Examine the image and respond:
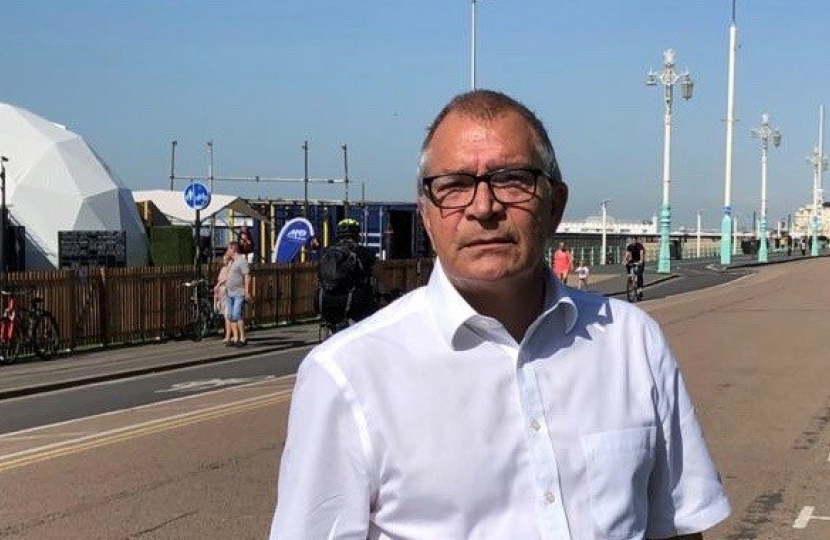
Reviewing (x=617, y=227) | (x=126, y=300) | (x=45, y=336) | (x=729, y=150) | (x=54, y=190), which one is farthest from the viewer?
(x=617, y=227)

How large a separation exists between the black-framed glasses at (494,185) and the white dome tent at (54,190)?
3404 cm

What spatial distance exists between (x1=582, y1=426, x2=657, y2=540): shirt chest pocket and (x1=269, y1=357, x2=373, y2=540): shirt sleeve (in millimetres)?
438

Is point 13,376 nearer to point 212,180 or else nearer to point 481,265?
point 481,265

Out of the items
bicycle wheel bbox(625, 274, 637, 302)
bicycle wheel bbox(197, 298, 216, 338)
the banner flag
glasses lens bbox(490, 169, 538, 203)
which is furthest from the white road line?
bicycle wheel bbox(625, 274, 637, 302)

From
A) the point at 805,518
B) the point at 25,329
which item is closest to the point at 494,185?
the point at 805,518

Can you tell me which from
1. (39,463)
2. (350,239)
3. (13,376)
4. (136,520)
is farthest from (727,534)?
(13,376)

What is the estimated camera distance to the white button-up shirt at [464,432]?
77.0 inches


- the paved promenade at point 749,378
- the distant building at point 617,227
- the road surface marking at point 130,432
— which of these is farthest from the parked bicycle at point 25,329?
the distant building at point 617,227

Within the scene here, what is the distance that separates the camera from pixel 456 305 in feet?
6.76

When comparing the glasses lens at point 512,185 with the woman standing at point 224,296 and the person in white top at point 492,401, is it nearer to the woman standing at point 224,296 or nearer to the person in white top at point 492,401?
the person in white top at point 492,401

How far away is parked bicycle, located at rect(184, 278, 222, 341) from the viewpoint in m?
20.5

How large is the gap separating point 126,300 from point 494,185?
1832 cm

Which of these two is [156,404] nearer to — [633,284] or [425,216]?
[425,216]

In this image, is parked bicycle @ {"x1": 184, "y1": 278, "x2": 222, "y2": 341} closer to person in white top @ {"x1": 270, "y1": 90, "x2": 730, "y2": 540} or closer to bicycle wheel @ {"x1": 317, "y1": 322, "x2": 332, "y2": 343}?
bicycle wheel @ {"x1": 317, "y1": 322, "x2": 332, "y2": 343}
